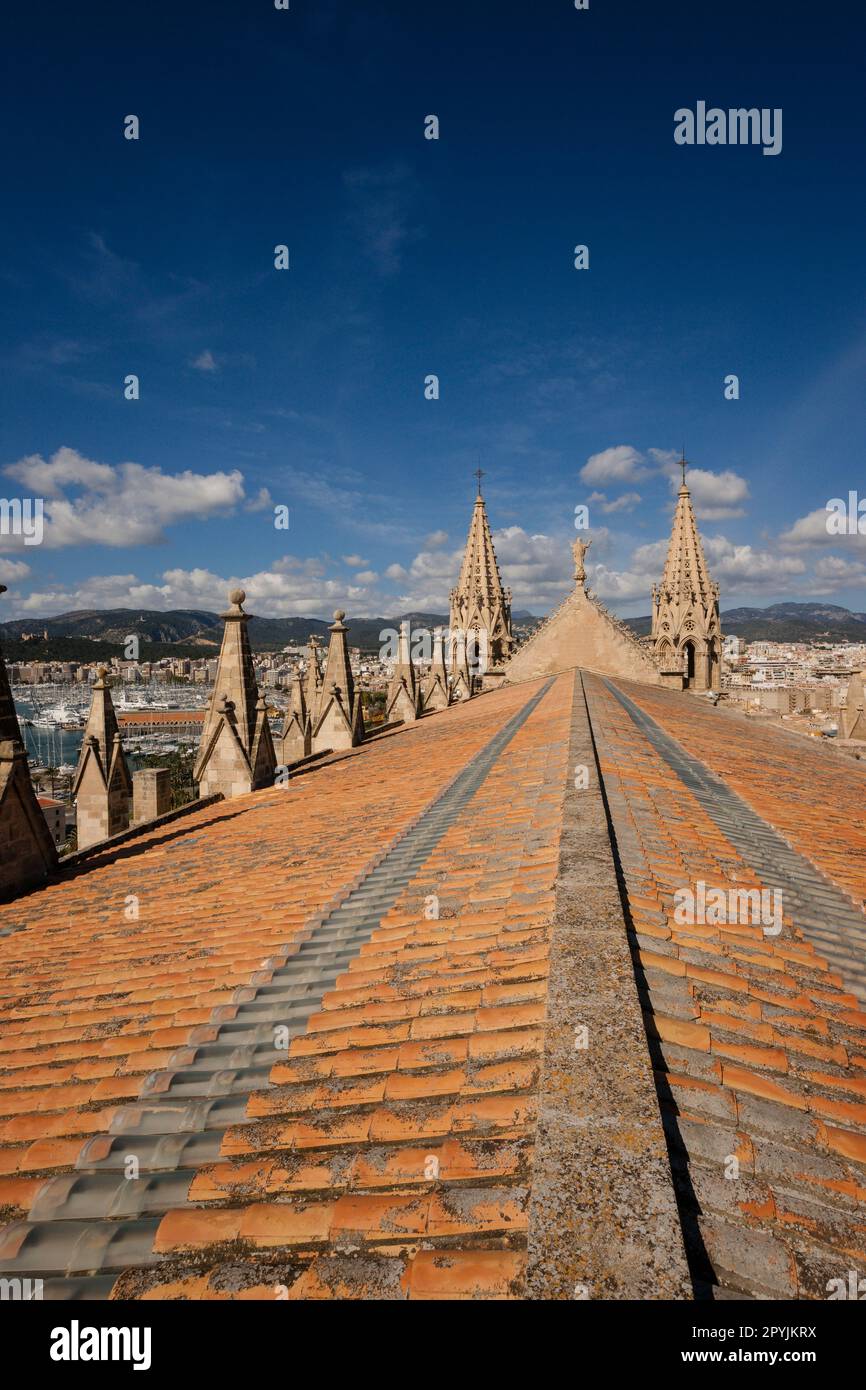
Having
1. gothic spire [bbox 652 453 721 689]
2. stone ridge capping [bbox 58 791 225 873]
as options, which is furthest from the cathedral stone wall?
stone ridge capping [bbox 58 791 225 873]

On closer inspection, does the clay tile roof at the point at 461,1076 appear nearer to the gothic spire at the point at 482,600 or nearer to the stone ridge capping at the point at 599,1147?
the stone ridge capping at the point at 599,1147

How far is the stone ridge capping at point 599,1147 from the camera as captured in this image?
5.43ft

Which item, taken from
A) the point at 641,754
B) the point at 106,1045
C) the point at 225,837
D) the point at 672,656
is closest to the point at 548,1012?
the point at 106,1045

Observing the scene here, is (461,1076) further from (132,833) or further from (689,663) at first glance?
(689,663)

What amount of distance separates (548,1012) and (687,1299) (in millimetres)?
1188

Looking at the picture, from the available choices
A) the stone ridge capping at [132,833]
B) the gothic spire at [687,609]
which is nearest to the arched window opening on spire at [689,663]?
the gothic spire at [687,609]

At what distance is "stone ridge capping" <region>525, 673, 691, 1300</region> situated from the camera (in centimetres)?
166

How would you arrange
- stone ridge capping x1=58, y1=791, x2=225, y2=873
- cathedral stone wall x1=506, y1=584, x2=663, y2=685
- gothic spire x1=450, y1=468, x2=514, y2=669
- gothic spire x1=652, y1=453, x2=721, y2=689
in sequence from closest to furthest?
stone ridge capping x1=58, y1=791, x2=225, y2=873 < cathedral stone wall x1=506, y1=584, x2=663, y2=685 < gothic spire x1=652, y1=453, x2=721, y2=689 < gothic spire x1=450, y1=468, x2=514, y2=669

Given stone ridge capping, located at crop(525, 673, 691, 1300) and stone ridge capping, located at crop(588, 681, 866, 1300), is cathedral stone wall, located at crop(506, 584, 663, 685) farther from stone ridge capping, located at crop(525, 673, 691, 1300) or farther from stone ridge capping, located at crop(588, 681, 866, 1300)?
stone ridge capping, located at crop(525, 673, 691, 1300)

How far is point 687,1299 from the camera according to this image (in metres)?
1.60

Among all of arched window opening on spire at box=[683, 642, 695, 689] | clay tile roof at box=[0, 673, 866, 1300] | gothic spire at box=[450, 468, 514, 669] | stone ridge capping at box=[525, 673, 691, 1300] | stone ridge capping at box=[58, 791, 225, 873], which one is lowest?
stone ridge capping at box=[58, 791, 225, 873]

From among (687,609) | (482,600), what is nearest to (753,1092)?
(687,609)

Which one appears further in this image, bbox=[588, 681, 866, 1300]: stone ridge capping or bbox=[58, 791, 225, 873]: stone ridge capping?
bbox=[58, 791, 225, 873]: stone ridge capping

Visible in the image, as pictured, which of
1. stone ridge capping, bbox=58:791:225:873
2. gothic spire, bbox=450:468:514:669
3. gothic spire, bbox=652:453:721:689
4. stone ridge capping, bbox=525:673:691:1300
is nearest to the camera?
stone ridge capping, bbox=525:673:691:1300
